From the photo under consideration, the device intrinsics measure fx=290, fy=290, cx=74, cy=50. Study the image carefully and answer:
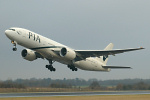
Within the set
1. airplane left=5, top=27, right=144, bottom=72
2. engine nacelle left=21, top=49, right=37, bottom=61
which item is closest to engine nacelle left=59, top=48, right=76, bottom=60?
airplane left=5, top=27, right=144, bottom=72

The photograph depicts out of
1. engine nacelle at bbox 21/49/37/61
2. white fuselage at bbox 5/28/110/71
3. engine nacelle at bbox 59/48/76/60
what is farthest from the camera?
engine nacelle at bbox 21/49/37/61

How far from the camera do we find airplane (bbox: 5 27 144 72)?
40.0 meters

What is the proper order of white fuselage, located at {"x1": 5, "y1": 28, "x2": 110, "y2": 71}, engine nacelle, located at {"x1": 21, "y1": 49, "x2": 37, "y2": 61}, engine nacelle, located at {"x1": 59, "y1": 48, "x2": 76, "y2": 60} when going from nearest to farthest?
white fuselage, located at {"x1": 5, "y1": 28, "x2": 110, "y2": 71} → engine nacelle, located at {"x1": 59, "y1": 48, "x2": 76, "y2": 60} → engine nacelle, located at {"x1": 21, "y1": 49, "x2": 37, "y2": 61}

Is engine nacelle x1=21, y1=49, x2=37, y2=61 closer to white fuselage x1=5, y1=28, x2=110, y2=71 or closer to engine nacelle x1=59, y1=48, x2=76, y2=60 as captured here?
white fuselage x1=5, y1=28, x2=110, y2=71

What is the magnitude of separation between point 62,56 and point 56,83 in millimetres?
15695

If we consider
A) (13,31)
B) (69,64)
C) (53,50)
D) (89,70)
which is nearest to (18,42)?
(13,31)

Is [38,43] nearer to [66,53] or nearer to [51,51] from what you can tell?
[51,51]

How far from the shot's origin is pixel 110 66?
5478 cm

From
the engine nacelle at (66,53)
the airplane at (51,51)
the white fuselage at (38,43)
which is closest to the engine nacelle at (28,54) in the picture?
the airplane at (51,51)

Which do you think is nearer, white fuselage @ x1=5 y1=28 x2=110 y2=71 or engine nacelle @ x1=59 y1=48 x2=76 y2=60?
white fuselage @ x1=5 y1=28 x2=110 y2=71

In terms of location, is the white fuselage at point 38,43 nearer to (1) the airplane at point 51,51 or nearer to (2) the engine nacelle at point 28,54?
(1) the airplane at point 51,51

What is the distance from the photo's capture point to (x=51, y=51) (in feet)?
141

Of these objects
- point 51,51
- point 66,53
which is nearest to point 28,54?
point 51,51

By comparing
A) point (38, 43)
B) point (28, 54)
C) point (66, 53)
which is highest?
point (38, 43)
